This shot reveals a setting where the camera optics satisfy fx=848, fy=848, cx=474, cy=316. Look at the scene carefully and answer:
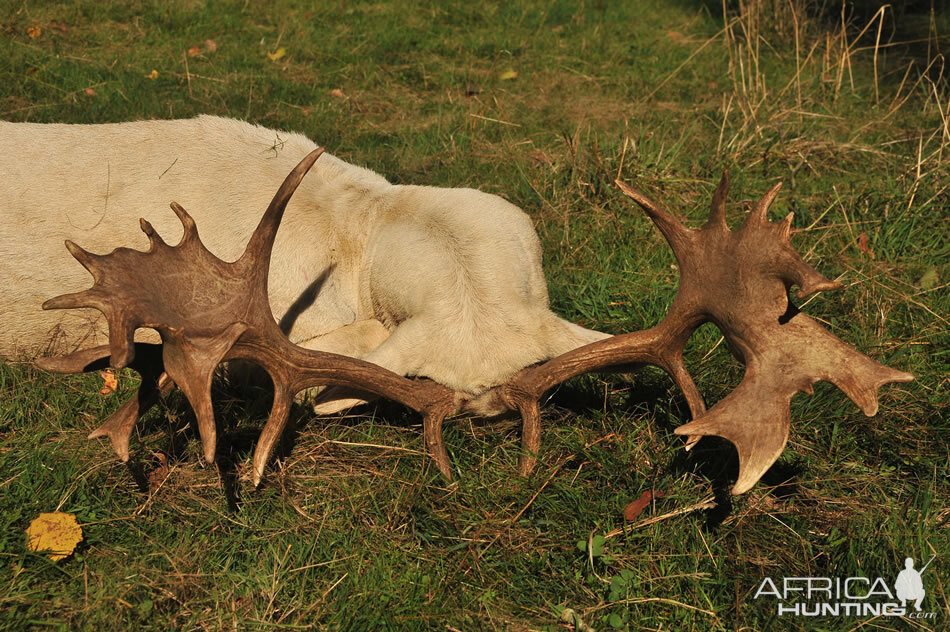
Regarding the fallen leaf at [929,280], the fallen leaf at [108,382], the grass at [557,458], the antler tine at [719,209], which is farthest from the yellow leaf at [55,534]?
the fallen leaf at [929,280]

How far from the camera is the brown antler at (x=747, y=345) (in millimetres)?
3031

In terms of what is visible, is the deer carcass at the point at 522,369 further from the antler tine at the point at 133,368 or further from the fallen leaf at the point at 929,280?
the fallen leaf at the point at 929,280

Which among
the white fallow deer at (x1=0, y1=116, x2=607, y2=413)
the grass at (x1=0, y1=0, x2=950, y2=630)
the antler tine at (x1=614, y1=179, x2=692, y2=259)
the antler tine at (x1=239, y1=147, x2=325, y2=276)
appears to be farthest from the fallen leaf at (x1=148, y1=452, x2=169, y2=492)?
the antler tine at (x1=614, y1=179, x2=692, y2=259)

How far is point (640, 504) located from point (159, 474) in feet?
6.65

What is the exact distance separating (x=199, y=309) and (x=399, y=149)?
3432 millimetres

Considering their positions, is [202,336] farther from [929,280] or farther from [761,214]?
[929,280]

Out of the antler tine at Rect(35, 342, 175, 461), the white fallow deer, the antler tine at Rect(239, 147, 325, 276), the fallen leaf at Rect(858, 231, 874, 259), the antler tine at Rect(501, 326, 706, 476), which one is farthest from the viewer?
the fallen leaf at Rect(858, 231, 874, 259)

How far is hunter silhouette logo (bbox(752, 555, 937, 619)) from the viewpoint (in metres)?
3.03

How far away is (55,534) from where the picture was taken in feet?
10.4

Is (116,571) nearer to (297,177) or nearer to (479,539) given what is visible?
(479,539)

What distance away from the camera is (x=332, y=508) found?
3.51 meters

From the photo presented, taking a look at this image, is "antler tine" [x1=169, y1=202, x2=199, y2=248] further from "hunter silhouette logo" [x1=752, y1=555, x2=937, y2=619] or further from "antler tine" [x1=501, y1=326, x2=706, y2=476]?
"hunter silhouette logo" [x1=752, y1=555, x2=937, y2=619]

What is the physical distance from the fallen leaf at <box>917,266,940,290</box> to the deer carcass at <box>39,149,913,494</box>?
2.16 metres

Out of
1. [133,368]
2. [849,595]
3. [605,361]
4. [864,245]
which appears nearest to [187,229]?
[133,368]
